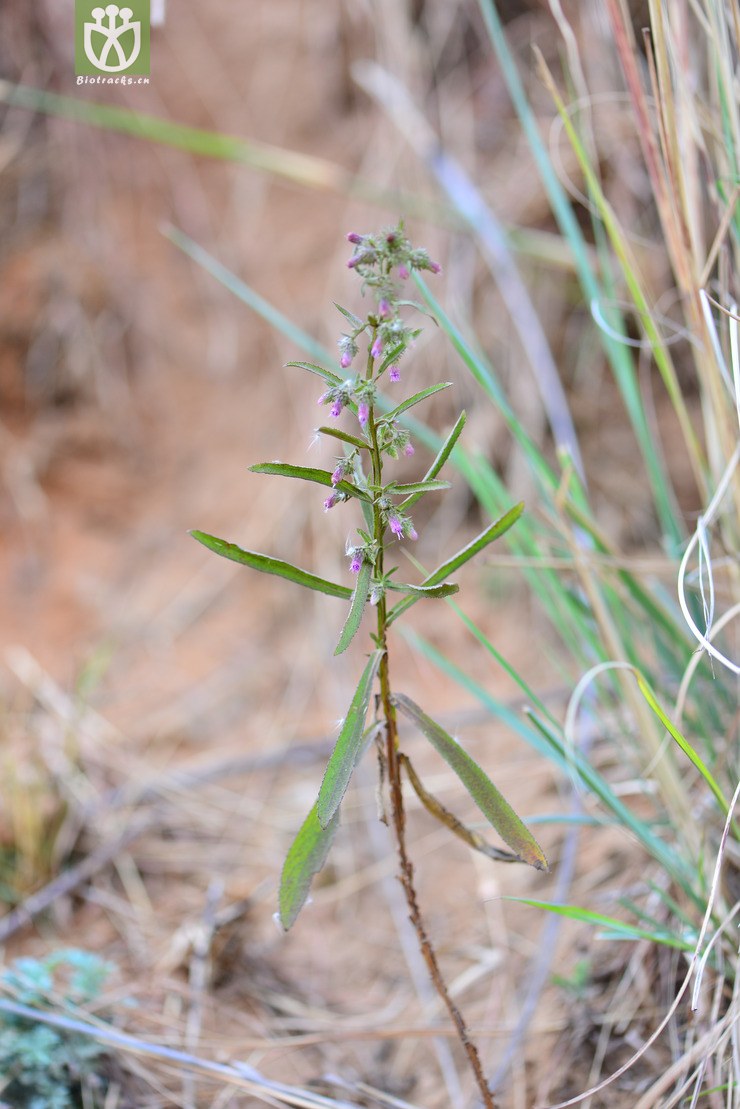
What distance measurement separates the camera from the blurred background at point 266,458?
4.92ft

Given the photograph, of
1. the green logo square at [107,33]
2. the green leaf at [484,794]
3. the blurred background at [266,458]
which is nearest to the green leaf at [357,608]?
the green leaf at [484,794]

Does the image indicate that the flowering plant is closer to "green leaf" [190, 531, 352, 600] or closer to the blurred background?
"green leaf" [190, 531, 352, 600]

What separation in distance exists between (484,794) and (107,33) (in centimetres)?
197

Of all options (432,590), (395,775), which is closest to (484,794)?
(395,775)

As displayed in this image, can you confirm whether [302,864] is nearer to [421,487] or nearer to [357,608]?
[357,608]

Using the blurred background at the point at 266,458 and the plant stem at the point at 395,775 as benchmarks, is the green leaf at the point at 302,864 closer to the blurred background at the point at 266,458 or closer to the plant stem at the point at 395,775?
the plant stem at the point at 395,775

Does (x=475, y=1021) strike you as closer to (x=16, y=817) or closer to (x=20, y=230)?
(x=16, y=817)

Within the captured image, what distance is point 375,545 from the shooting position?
79 centimetres

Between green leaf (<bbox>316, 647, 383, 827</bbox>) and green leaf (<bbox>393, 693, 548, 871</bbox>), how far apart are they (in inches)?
2.5

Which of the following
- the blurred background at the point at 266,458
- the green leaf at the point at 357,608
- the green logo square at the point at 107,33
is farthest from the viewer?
the green logo square at the point at 107,33

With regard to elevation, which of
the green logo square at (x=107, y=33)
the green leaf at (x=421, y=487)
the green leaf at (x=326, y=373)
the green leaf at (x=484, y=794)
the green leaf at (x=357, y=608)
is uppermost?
the green logo square at (x=107, y=33)

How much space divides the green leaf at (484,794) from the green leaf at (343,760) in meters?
0.06

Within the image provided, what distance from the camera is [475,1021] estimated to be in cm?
126

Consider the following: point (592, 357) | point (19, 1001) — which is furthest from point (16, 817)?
point (592, 357)
